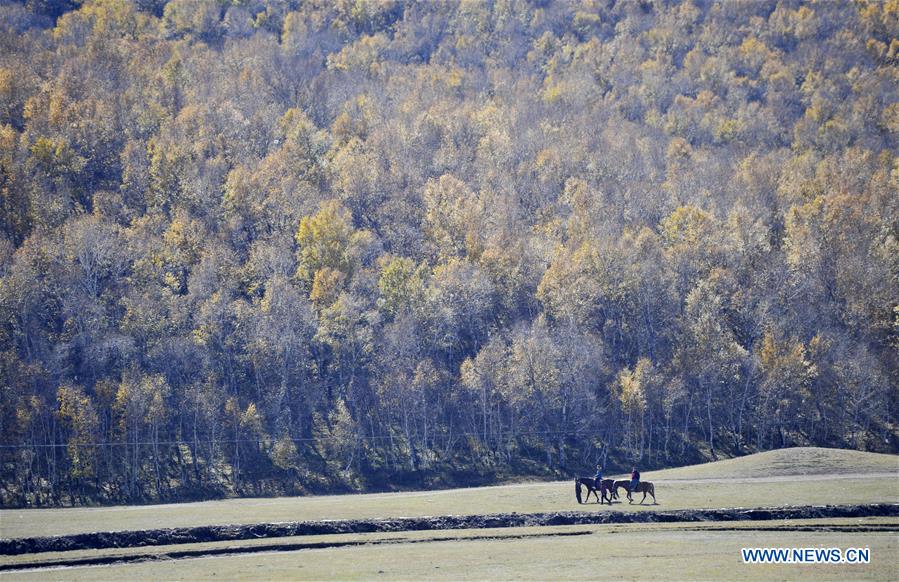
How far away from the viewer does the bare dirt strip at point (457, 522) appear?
57594 millimetres

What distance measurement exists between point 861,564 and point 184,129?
151 m

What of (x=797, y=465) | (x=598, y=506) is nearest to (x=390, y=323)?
(x=797, y=465)

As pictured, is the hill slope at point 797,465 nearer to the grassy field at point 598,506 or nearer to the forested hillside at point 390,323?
the grassy field at point 598,506

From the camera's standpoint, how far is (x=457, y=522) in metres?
61.1

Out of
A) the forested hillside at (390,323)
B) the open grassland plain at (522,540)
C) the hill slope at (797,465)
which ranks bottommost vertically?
the open grassland plain at (522,540)

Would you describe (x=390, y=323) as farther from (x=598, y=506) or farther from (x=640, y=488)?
(x=640, y=488)

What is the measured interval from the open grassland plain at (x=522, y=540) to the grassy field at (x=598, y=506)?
125 mm

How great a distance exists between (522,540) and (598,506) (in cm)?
1169

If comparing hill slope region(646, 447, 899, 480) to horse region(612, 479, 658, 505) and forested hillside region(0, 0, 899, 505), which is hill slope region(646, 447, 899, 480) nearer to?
horse region(612, 479, 658, 505)

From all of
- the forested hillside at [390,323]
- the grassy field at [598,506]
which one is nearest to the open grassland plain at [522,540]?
the grassy field at [598,506]

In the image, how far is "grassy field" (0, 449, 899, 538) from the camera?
6350 cm

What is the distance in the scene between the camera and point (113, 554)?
53.5 meters

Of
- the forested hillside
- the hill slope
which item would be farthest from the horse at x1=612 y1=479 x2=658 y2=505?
the forested hillside

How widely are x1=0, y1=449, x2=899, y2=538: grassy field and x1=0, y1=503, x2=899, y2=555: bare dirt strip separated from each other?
2178mm
